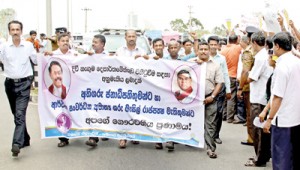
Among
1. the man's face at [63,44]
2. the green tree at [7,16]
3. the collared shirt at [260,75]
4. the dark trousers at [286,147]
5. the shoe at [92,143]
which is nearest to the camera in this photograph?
the dark trousers at [286,147]

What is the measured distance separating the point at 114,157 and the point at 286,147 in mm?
2554

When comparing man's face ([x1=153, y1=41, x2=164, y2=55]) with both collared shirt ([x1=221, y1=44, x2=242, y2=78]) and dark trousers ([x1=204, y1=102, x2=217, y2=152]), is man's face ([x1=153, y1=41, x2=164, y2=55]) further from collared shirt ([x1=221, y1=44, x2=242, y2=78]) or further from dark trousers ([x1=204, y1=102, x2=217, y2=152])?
collared shirt ([x1=221, y1=44, x2=242, y2=78])

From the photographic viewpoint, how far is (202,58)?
21.4ft

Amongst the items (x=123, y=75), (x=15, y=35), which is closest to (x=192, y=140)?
(x=123, y=75)

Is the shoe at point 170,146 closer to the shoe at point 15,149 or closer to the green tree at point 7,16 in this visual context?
the shoe at point 15,149

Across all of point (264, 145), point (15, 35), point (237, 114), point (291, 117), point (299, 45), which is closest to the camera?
point (291, 117)

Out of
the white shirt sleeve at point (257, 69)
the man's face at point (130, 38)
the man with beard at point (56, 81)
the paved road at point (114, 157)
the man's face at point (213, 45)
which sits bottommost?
the paved road at point (114, 157)

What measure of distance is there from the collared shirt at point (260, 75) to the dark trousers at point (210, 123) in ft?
2.05

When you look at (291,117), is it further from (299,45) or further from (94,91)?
(94,91)

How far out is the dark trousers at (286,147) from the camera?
4496 mm

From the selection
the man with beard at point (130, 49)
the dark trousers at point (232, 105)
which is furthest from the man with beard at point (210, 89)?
the dark trousers at point (232, 105)

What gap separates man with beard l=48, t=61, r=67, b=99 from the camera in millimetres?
6691

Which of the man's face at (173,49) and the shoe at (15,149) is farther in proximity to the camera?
the man's face at (173,49)

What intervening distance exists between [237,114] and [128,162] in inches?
177
